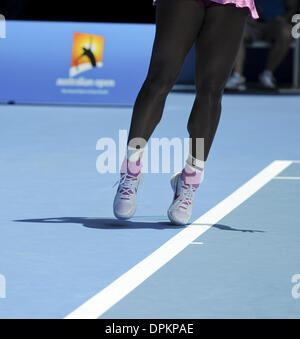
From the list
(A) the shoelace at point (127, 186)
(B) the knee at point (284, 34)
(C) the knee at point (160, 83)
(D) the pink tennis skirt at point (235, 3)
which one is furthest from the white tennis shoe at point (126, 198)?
(B) the knee at point (284, 34)

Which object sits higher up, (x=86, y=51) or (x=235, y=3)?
(x=235, y=3)

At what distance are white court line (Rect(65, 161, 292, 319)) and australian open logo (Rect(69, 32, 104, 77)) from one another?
4.54 m

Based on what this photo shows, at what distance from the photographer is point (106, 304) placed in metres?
3.35

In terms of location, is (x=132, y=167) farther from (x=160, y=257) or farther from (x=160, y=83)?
(x=160, y=257)

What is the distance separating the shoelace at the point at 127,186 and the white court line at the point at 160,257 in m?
0.30

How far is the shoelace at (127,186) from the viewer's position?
15.3 ft

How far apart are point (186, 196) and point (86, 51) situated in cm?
579

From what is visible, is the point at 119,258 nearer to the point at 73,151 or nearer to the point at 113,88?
the point at 73,151

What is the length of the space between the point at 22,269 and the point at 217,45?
4.73ft

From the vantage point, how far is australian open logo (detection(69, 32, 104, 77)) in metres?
10.3

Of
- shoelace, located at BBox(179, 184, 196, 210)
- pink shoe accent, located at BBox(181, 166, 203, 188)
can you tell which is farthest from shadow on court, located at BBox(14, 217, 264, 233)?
pink shoe accent, located at BBox(181, 166, 203, 188)

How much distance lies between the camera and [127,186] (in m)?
4.66

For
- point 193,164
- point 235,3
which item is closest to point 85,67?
point 193,164

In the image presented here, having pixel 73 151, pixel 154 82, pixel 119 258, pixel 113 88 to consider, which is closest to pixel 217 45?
pixel 154 82
